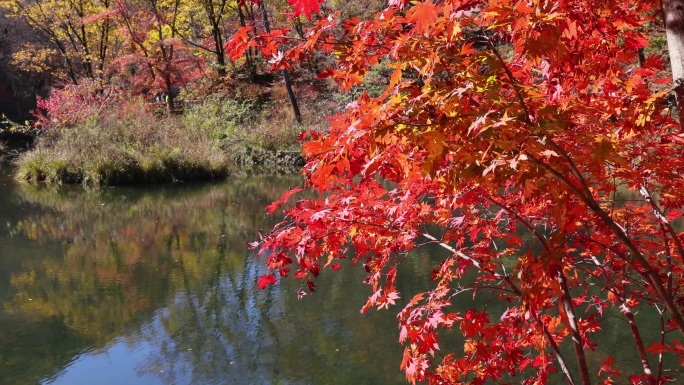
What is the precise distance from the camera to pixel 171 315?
4809 millimetres

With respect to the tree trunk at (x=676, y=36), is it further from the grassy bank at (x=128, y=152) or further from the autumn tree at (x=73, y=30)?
the autumn tree at (x=73, y=30)

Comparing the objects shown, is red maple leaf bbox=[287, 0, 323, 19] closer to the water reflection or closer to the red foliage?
the water reflection

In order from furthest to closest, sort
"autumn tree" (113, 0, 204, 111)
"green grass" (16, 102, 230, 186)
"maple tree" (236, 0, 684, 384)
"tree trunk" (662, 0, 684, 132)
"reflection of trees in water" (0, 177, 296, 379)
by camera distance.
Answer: "autumn tree" (113, 0, 204, 111)
"green grass" (16, 102, 230, 186)
"reflection of trees in water" (0, 177, 296, 379)
"tree trunk" (662, 0, 684, 132)
"maple tree" (236, 0, 684, 384)

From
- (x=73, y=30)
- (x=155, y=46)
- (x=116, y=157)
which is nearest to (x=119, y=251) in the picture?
(x=116, y=157)

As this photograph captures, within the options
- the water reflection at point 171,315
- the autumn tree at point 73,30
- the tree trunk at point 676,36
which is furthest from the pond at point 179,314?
the autumn tree at point 73,30

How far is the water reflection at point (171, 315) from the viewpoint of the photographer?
3830 millimetres

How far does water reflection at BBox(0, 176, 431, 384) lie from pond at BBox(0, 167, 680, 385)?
1 cm

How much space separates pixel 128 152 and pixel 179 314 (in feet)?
26.6

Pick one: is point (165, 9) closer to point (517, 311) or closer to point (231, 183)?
point (231, 183)

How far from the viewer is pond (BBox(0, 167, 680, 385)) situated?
3.82 metres

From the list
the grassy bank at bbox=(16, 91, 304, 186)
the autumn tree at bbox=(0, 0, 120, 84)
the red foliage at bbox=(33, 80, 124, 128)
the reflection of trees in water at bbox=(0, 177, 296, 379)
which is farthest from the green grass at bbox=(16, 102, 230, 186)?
the autumn tree at bbox=(0, 0, 120, 84)

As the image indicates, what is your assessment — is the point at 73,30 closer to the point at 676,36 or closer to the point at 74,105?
the point at 74,105

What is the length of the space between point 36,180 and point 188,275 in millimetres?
8452

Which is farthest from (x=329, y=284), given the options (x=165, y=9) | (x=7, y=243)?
(x=165, y=9)
